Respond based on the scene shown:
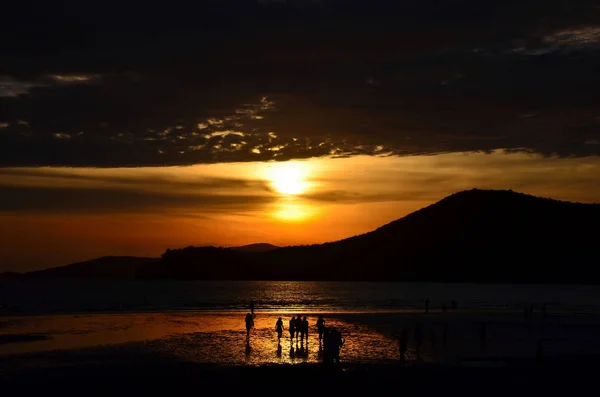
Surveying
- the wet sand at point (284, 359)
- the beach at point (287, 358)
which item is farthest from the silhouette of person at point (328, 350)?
the wet sand at point (284, 359)

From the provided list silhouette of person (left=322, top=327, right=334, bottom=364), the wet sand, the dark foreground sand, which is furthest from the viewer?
silhouette of person (left=322, top=327, right=334, bottom=364)

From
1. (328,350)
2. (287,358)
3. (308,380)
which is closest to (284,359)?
(287,358)

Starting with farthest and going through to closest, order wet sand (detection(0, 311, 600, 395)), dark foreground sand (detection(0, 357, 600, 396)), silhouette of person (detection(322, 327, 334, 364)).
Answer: silhouette of person (detection(322, 327, 334, 364)) < wet sand (detection(0, 311, 600, 395)) < dark foreground sand (detection(0, 357, 600, 396))

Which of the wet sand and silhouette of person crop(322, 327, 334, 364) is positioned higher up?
silhouette of person crop(322, 327, 334, 364)

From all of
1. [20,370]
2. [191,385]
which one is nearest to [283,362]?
[191,385]

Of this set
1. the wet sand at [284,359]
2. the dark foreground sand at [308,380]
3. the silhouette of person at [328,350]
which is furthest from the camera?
the silhouette of person at [328,350]

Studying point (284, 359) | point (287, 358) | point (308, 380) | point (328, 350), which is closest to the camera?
point (308, 380)

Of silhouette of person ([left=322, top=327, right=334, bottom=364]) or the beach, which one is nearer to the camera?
the beach

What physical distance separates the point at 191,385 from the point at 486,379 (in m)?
11.8

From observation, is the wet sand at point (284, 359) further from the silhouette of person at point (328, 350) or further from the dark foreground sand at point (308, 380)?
the silhouette of person at point (328, 350)

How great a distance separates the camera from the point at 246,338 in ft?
149

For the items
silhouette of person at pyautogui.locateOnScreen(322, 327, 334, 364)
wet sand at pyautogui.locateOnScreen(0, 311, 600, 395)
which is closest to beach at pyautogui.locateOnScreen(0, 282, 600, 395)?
wet sand at pyautogui.locateOnScreen(0, 311, 600, 395)

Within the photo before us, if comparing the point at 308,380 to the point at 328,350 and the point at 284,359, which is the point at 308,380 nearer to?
the point at 328,350

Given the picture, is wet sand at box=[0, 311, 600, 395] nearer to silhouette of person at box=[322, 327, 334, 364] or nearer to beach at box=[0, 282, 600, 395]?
beach at box=[0, 282, 600, 395]
